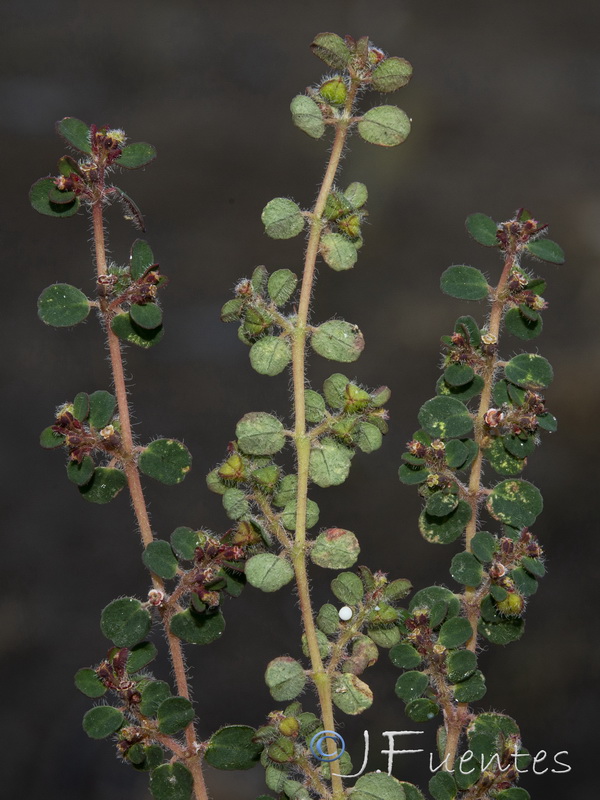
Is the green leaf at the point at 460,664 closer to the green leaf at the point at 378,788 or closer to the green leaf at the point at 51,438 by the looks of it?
the green leaf at the point at 378,788

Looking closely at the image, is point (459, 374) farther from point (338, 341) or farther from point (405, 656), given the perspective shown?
point (405, 656)

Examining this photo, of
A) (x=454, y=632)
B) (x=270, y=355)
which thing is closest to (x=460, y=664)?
(x=454, y=632)

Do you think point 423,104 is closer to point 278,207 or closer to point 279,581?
point 278,207

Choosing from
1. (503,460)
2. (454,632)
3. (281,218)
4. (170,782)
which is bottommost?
(170,782)

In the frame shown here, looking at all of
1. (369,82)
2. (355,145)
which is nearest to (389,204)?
(355,145)

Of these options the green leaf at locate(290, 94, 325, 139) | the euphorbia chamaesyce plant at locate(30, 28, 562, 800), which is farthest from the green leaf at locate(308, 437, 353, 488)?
the green leaf at locate(290, 94, 325, 139)

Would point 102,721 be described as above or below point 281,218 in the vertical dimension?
below

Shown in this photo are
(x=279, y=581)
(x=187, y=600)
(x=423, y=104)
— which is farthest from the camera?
(x=423, y=104)
